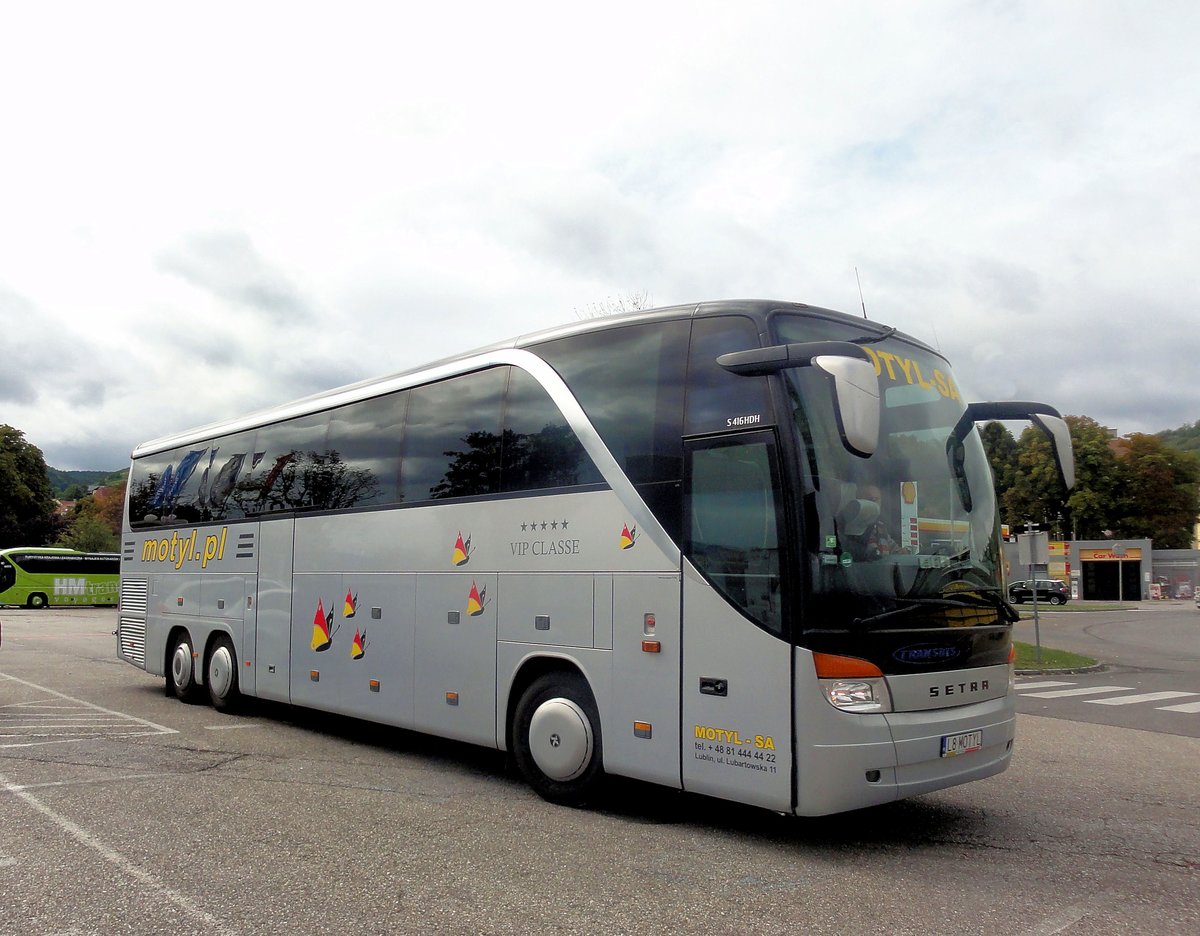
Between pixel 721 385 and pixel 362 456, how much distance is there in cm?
473

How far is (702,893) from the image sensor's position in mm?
5336

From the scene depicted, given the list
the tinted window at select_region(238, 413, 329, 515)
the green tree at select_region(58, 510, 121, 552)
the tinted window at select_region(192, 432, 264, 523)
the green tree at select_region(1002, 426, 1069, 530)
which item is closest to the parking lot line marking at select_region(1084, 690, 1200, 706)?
the tinted window at select_region(238, 413, 329, 515)

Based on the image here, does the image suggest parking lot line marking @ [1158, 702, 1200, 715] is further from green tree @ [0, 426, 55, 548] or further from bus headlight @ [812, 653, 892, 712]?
green tree @ [0, 426, 55, 548]

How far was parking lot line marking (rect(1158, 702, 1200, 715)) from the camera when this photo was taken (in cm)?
1484

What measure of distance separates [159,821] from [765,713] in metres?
4.04

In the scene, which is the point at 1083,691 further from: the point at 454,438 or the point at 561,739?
the point at 454,438

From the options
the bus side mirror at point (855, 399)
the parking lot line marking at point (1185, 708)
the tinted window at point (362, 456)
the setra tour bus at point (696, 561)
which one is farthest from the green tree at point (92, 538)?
the bus side mirror at point (855, 399)

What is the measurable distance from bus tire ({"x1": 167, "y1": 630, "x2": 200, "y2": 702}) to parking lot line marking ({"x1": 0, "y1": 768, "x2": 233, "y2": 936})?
5408mm

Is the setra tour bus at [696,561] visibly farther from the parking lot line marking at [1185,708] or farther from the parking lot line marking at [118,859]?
the parking lot line marking at [1185,708]

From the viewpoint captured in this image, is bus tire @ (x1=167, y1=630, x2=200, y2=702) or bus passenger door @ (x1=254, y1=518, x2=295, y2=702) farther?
bus tire @ (x1=167, y1=630, x2=200, y2=702)

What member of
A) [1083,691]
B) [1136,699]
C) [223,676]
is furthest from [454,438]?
[1083,691]

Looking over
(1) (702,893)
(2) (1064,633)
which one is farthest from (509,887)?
(2) (1064,633)

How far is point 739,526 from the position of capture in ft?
20.7

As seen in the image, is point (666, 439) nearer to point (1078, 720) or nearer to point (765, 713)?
point (765, 713)
